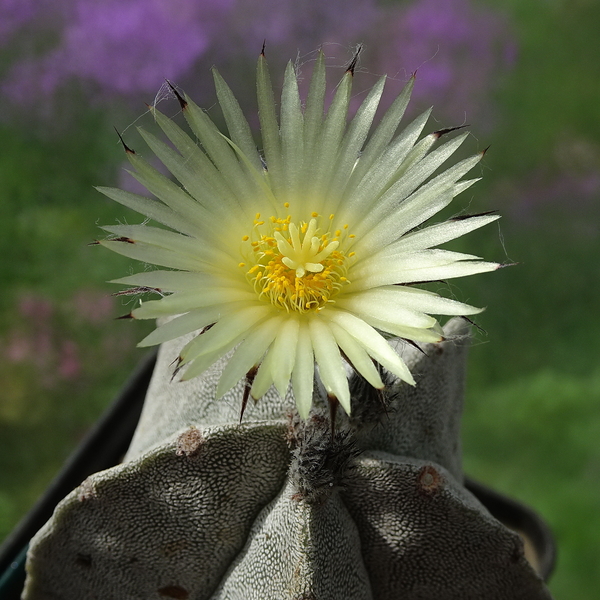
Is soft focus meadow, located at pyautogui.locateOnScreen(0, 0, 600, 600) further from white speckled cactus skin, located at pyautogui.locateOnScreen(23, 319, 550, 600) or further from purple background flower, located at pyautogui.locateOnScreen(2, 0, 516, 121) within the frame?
white speckled cactus skin, located at pyautogui.locateOnScreen(23, 319, 550, 600)

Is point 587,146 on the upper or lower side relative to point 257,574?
upper

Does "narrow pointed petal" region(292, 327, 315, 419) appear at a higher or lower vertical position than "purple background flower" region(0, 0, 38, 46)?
lower

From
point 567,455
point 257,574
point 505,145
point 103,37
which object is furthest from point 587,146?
point 257,574

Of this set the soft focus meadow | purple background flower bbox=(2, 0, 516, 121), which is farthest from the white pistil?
purple background flower bbox=(2, 0, 516, 121)

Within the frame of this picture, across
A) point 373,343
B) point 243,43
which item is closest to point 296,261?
point 373,343

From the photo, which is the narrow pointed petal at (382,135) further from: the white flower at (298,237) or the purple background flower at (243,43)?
the purple background flower at (243,43)

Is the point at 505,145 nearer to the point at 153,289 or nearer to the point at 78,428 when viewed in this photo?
the point at 78,428

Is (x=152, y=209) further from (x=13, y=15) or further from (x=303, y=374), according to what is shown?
(x=13, y=15)
